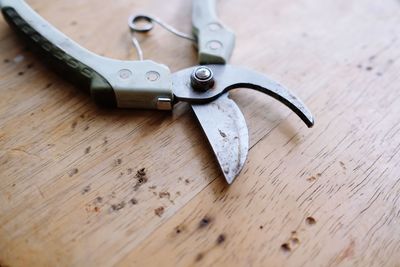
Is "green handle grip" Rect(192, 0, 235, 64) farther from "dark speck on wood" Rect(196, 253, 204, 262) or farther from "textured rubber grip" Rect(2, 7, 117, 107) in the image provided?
"dark speck on wood" Rect(196, 253, 204, 262)

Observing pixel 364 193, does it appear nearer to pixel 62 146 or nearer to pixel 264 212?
pixel 264 212

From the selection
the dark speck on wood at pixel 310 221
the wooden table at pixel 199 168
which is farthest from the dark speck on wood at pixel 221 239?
the dark speck on wood at pixel 310 221

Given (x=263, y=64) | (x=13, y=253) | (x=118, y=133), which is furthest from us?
(x=263, y=64)

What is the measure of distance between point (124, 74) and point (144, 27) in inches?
6.4

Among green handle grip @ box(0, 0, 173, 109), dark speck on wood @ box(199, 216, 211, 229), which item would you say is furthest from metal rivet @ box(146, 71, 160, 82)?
dark speck on wood @ box(199, 216, 211, 229)

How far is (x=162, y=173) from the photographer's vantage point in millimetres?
569

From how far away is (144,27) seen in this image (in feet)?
2.40

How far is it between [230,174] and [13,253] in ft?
0.96

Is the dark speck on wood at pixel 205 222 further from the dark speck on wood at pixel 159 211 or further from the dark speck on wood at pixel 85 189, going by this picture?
the dark speck on wood at pixel 85 189

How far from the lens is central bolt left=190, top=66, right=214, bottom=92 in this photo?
1.97 ft

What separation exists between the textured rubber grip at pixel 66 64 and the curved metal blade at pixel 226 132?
0.14 metres

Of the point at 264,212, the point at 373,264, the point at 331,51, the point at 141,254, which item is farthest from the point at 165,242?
the point at 331,51

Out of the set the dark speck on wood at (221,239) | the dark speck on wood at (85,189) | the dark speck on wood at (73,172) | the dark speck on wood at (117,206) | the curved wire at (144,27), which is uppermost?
the curved wire at (144,27)

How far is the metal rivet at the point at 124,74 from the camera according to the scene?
1.98 feet
